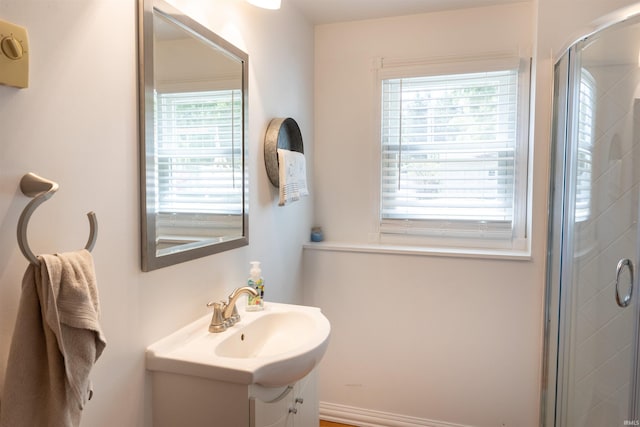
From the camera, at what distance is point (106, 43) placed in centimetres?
104

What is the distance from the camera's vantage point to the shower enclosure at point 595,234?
1539 millimetres

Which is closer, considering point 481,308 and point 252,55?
point 252,55

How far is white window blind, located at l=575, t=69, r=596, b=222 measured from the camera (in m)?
1.71

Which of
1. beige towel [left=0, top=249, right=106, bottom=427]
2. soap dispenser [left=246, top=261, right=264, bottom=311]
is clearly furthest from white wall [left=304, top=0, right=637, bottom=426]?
beige towel [left=0, top=249, right=106, bottom=427]

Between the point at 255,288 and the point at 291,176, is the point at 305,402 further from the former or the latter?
the point at 291,176

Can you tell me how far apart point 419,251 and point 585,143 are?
922mm

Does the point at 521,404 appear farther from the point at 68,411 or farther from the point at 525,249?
the point at 68,411

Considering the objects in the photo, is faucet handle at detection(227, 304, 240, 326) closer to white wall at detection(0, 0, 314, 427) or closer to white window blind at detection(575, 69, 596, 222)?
white wall at detection(0, 0, 314, 427)

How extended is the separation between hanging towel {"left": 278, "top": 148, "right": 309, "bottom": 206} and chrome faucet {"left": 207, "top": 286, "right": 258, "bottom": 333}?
1.87 ft

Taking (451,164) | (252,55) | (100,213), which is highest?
(252,55)

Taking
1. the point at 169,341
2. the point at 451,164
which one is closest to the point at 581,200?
the point at 451,164

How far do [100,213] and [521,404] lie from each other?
2.20m

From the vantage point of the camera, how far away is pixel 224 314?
1.45m

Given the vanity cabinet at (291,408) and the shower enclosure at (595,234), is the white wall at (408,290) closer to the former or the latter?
Result: the shower enclosure at (595,234)
